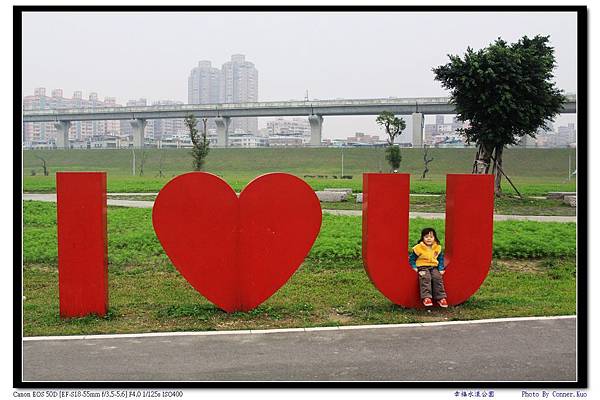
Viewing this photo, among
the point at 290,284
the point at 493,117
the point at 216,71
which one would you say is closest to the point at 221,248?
the point at 290,284

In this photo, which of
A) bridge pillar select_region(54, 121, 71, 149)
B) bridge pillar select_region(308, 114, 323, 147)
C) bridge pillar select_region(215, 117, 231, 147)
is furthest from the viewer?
bridge pillar select_region(215, 117, 231, 147)

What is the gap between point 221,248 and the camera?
735 centimetres

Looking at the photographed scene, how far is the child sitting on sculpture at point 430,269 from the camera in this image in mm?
7633

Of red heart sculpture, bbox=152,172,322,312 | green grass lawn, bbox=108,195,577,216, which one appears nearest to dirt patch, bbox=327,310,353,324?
red heart sculpture, bbox=152,172,322,312

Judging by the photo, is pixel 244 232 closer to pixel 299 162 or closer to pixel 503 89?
pixel 503 89

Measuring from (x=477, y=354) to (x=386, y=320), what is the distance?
1.46m

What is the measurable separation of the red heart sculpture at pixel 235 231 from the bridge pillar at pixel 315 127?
50589 millimetres

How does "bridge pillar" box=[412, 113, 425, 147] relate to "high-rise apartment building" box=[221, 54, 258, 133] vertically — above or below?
below

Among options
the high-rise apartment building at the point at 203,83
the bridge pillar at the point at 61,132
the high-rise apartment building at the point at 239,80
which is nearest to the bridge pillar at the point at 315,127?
the high-rise apartment building at the point at 239,80

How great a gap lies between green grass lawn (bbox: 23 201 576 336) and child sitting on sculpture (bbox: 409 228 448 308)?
21cm

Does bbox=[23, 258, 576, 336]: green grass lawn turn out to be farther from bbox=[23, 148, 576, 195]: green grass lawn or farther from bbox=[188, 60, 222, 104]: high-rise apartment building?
bbox=[188, 60, 222, 104]: high-rise apartment building

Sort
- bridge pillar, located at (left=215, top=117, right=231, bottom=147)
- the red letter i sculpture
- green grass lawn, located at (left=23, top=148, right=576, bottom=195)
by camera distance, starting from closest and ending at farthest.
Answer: the red letter i sculpture → green grass lawn, located at (left=23, top=148, right=576, bottom=195) → bridge pillar, located at (left=215, top=117, right=231, bottom=147)

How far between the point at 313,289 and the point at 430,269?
1.99 m

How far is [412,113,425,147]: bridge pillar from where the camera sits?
2119 inches
